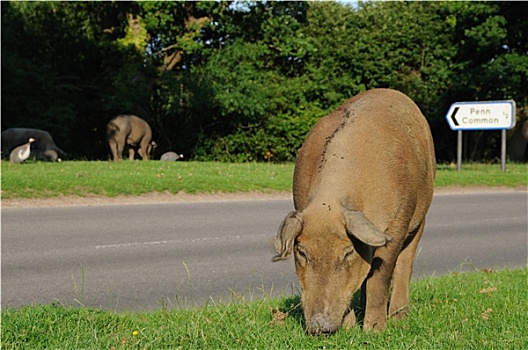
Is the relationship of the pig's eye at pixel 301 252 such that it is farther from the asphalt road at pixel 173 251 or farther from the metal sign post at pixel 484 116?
the metal sign post at pixel 484 116

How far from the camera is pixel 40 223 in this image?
12.0 meters

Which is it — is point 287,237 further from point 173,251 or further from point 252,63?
point 252,63

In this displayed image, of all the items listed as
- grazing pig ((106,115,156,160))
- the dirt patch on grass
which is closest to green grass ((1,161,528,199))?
the dirt patch on grass

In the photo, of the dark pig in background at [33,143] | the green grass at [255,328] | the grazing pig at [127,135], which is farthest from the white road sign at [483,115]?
the green grass at [255,328]

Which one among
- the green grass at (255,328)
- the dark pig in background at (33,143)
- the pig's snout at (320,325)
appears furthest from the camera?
the dark pig in background at (33,143)

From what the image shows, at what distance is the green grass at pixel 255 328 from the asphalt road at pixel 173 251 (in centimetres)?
84

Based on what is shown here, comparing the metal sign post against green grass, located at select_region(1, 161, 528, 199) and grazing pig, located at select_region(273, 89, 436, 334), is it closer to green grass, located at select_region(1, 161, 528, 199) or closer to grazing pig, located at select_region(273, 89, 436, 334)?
green grass, located at select_region(1, 161, 528, 199)

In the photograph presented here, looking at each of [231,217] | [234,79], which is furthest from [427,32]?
[231,217]

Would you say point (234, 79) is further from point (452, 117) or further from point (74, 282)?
point (74, 282)

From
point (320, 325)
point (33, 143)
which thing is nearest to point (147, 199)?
point (33, 143)

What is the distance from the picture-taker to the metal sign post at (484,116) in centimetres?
2386

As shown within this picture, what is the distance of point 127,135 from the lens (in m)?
26.5

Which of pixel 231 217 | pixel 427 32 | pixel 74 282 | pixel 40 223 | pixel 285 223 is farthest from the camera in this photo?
pixel 427 32

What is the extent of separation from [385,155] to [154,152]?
29.3 metres
